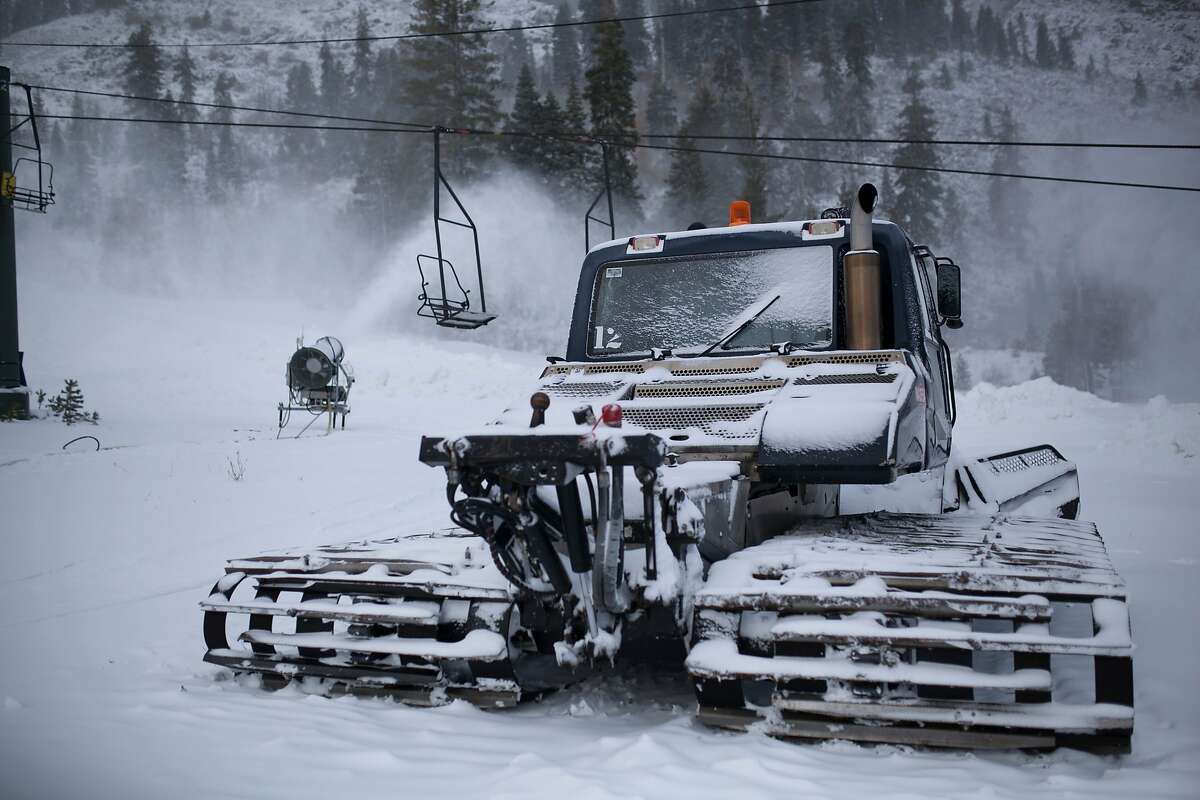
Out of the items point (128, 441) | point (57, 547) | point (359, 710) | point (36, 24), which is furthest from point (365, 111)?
point (359, 710)

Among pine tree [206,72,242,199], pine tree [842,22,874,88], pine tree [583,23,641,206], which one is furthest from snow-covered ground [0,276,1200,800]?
pine tree [842,22,874,88]

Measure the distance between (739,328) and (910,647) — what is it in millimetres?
2542

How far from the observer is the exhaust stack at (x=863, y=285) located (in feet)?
16.7

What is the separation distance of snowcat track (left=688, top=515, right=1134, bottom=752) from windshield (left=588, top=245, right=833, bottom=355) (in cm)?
195

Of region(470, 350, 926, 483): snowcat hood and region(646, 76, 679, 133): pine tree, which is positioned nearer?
region(470, 350, 926, 483): snowcat hood

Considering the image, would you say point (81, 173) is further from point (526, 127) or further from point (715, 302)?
point (715, 302)

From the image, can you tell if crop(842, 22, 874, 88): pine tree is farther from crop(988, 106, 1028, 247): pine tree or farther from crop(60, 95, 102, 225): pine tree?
crop(60, 95, 102, 225): pine tree

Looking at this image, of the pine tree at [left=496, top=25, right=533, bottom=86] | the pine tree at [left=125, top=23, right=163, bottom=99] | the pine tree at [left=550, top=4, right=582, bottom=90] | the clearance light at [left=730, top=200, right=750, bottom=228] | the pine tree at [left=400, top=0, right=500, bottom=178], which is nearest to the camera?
the clearance light at [left=730, top=200, right=750, bottom=228]

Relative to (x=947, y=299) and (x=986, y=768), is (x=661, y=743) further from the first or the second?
(x=947, y=299)

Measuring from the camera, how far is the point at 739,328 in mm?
5305

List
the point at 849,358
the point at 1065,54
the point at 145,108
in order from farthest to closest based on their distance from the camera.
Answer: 1. the point at 1065,54
2. the point at 145,108
3. the point at 849,358

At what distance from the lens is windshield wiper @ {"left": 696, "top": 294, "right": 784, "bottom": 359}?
5.25 m

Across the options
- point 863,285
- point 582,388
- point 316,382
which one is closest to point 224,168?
point 316,382

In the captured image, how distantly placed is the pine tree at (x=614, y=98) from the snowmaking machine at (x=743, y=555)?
4160 cm
